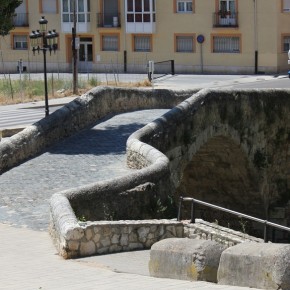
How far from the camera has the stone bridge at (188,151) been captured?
19.4m

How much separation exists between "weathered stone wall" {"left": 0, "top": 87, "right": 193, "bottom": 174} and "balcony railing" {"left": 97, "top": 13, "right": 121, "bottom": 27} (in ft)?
94.4

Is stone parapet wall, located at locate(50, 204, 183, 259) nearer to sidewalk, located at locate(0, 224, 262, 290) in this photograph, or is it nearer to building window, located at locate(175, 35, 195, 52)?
sidewalk, located at locate(0, 224, 262, 290)

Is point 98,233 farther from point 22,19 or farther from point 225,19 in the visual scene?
point 22,19

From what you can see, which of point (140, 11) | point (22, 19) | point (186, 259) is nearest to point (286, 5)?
point (140, 11)

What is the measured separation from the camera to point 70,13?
65125 mm

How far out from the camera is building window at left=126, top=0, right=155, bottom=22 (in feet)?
208

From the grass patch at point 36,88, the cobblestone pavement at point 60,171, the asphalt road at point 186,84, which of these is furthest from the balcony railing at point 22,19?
the cobblestone pavement at point 60,171

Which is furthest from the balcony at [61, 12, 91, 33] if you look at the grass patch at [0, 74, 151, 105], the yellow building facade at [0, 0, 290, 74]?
the grass patch at [0, 74, 151, 105]

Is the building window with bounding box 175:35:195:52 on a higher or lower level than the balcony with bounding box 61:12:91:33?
lower

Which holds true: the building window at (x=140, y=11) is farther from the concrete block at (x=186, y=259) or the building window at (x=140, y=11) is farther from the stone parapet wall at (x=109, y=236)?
the concrete block at (x=186, y=259)

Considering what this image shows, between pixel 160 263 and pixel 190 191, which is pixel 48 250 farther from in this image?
pixel 190 191

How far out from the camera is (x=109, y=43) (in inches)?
2559

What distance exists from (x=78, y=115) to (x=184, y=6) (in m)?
34.5

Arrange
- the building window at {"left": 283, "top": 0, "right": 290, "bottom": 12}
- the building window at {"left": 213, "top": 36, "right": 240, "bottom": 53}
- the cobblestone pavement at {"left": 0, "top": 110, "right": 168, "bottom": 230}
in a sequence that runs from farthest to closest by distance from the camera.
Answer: the building window at {"left": 213, "top": 36, "right": 240, "bottom": 53} → the building window at {"left": 283, "top": 0, "right": 290, "bottom": 12} → the cobblestone pavement at {"left": 0, "top": 110, "right": 168, "bottom": 230}
